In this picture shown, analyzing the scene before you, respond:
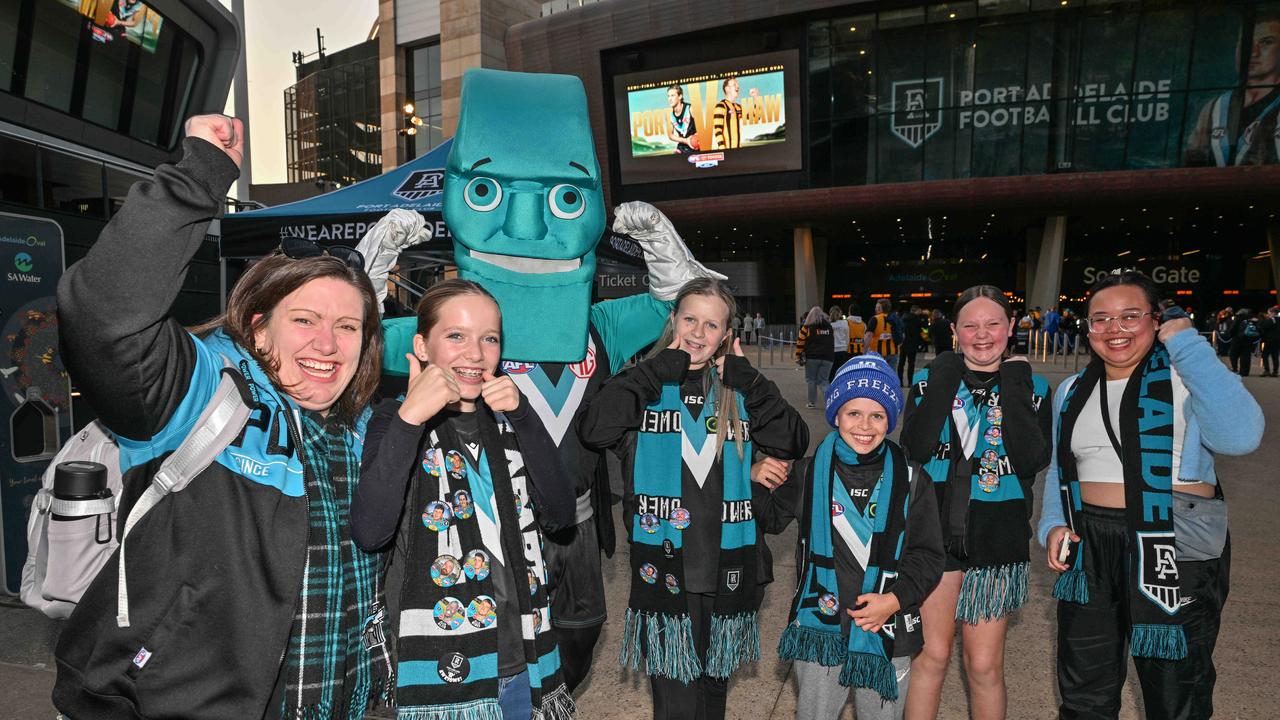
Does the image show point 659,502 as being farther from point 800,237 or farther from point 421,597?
point 800,237

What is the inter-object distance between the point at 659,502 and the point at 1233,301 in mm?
38126

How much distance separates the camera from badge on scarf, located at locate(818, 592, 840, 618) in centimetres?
243

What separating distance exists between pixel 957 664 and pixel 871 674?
5.63 ft

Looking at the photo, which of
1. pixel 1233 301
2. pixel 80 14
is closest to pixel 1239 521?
pixel 80 14

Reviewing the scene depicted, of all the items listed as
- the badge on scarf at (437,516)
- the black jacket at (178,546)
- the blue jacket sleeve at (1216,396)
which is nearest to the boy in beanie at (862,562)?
the blue jacket sleeve at (1216,396)

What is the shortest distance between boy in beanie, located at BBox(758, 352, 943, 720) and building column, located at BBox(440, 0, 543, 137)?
2665 cm

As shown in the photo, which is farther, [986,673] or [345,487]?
[986,673]

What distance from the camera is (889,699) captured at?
2.35 metres

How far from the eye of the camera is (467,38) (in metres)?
27.4

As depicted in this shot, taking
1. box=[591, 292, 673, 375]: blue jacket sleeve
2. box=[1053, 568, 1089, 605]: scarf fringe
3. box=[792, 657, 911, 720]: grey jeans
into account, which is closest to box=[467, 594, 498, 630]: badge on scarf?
box=[792, 657, 911, 720]: grey jeans

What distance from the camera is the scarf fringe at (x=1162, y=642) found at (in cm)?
235

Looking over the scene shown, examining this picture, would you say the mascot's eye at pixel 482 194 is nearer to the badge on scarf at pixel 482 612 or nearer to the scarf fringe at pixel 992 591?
the badge on scarf at pixel 482 612

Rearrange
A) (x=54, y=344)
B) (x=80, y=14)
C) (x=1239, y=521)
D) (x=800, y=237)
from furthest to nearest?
1. (x=800, y=237)
2. (x=80, y=14)
3. (x=1239, y=521)
4. (x=54, y=344)

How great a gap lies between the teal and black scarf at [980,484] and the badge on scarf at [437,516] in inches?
68.3
